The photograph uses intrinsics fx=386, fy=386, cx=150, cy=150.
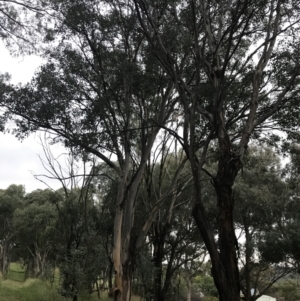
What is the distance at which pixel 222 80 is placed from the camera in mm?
7117

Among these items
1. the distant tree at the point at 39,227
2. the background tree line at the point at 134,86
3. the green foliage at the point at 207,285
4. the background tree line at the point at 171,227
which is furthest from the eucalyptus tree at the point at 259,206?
the green foliage at the point at 207,285

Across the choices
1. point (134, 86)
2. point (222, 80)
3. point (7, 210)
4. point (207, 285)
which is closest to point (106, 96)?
point (134, 86)

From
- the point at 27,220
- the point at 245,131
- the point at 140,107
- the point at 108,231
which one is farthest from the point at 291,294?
the point at 245,131

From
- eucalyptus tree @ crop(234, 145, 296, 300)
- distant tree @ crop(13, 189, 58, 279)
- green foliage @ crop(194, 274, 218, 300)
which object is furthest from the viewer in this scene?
green foliage @ crop(194, 274, 218, 300)

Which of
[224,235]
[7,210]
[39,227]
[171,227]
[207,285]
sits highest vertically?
[7,210]

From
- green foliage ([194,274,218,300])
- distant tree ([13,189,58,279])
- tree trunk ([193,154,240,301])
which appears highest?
distant tree ([13,189,58,279])

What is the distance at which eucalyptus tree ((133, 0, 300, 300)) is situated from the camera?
636 cm

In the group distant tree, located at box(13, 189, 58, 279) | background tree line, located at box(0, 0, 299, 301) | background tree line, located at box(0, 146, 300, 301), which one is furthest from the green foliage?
background tree line, located at box(0, 0, 299, 301)

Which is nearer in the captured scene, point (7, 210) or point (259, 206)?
point (259, 206)

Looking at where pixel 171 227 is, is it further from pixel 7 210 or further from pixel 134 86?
pixel 7 210

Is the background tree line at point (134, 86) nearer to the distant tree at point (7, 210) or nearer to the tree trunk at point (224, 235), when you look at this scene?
the tree trunk at point (224, 235)

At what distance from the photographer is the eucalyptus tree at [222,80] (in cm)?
636

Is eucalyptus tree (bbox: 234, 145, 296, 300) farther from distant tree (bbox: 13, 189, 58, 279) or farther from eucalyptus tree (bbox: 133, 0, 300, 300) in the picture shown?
distant tree (bbox: 13, 189, 58, 279)

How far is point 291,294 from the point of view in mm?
25953
